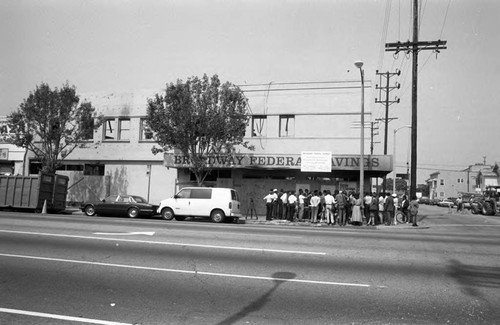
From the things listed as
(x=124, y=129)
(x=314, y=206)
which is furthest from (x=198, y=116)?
(x=124, y=129)

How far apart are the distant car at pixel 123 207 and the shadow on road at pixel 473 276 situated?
16.3 m

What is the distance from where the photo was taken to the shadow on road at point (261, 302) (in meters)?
5.38

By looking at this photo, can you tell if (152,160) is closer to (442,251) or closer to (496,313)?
(442,251)

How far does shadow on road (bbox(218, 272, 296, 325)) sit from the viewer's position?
17.6 feet

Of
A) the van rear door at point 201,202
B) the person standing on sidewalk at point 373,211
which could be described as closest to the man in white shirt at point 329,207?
the person standing on sidewalk at point 373,211

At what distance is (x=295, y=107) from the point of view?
2752 centimetres

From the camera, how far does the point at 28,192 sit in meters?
24.2

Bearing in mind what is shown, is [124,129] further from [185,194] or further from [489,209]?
[489,209]

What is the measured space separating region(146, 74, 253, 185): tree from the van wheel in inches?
171

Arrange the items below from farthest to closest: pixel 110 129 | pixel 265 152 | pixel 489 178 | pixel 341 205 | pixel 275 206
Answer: pixel 489 178 → pixel 110 129 → pixel 265 152 → pixel 275 206 → pixel 341 205

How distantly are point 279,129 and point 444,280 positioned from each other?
2078cm

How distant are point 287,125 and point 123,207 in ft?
37.6

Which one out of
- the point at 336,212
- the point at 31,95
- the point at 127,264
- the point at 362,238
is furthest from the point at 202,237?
the point at 31,95

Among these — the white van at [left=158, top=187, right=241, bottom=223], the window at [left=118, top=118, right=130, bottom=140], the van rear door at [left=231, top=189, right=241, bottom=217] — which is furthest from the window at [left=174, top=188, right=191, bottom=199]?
the window at [left=118, top=118, right=130, bottom=140]
